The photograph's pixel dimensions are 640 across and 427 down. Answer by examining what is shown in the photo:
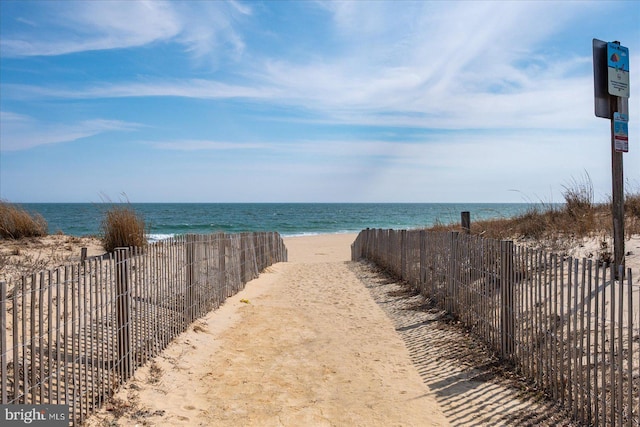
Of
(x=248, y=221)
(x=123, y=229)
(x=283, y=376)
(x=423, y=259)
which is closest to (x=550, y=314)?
(x=283, y=376)

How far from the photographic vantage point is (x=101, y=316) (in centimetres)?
457

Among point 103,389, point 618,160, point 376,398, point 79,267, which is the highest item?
point 618,160

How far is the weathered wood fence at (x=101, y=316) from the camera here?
12.0 ft

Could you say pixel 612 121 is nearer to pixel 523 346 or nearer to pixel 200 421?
pixel 523 346

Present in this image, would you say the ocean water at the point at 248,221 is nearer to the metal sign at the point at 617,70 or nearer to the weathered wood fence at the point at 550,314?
the weathered wood fence at the point at 550,314

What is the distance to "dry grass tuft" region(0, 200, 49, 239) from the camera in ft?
44.2

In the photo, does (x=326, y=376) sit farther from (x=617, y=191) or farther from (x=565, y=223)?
(x=565, y=223)

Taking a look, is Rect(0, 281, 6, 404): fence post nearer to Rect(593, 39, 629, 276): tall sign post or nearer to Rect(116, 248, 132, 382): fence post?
Rect(116, 248, 132, 382): fence post

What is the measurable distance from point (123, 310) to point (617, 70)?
717 cm

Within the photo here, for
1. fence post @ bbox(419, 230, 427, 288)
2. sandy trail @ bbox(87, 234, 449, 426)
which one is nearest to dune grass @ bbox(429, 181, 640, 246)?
fence post @ bbox(419, 230, 427, 288)

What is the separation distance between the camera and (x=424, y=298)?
31.6 ft

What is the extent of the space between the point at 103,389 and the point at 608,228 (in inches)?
354

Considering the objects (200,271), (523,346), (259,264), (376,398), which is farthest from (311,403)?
(259,264)

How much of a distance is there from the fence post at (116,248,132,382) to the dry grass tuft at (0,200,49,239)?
10313mm
